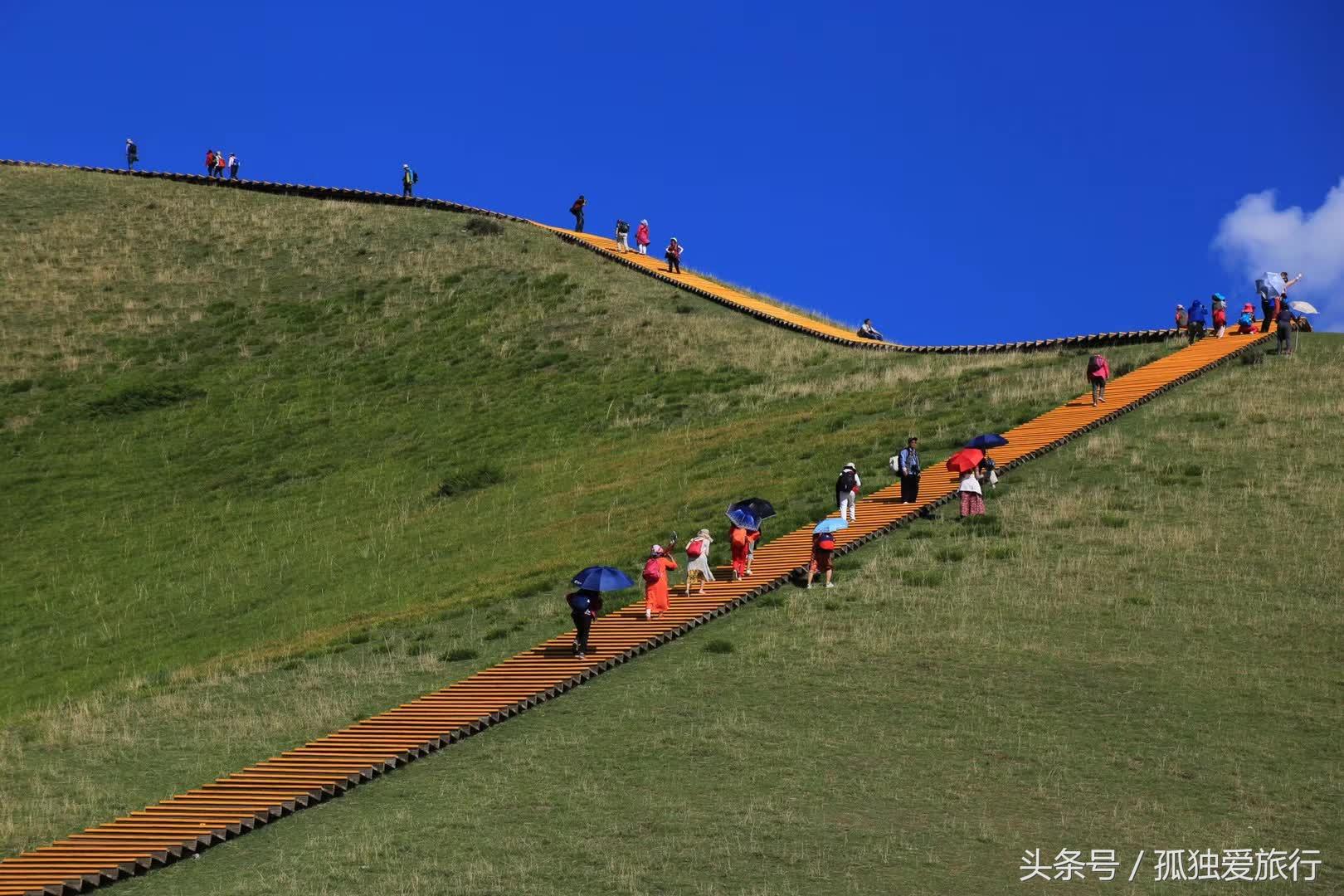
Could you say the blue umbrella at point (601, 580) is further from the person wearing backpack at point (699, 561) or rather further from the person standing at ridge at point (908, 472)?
the person standing at ridge at point (908, 472)

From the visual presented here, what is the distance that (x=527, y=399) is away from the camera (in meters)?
65.8

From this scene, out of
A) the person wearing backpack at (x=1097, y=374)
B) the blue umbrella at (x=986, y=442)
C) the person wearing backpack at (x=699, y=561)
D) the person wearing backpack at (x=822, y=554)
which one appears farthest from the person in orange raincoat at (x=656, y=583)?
the person wearing backpack at (x=1097, y=374)

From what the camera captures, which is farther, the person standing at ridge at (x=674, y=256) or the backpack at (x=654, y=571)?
the person standing at ridge at (x=674, y=256)

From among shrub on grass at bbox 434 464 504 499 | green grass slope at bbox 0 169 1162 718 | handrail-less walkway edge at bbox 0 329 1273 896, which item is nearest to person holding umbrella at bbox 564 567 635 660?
handrail-less walkway edge at bbox 0 329 1273 896

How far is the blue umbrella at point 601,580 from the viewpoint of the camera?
32719mm

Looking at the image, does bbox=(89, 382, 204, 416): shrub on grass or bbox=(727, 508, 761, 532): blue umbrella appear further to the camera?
bbox=(89, 382, 204, 416): shrub on grass

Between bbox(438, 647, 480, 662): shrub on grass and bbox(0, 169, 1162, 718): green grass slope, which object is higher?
bbox(0, 169, 1162, 718): green grass slope

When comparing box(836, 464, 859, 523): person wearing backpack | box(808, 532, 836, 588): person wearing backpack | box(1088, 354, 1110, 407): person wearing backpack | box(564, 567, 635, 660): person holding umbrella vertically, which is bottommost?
box(564, 567, 635, 660): person holding umbrella

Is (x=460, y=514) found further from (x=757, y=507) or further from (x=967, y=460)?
(x=967, y=460)

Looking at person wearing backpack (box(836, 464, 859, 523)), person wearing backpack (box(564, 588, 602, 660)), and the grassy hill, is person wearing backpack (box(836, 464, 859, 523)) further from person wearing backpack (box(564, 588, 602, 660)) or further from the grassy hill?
person wearing backpack (box(564, 588, 602, 660))

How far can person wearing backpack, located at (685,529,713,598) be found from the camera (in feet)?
120

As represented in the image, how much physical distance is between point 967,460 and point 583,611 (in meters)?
11.3

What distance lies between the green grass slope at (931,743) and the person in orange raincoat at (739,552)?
4.03 feet

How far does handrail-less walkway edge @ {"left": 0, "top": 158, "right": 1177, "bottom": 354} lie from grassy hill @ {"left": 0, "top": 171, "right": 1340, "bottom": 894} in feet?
3.76
